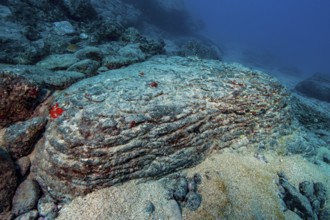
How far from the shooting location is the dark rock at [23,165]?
4.17 meters

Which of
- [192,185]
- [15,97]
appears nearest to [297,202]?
[192,185]

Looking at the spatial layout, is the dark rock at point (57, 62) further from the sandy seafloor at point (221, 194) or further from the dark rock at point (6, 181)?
the sandy seafloor at point (221, 194)

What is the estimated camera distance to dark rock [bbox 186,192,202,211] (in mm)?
4219

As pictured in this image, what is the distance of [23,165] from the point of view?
424 cm

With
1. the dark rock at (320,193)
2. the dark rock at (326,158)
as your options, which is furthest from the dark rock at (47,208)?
the dark rock at (326,158)

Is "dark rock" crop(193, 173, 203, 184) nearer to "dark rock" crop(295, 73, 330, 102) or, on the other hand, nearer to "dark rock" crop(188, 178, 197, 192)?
"dark rock" crop(188, 178, 197, 192)

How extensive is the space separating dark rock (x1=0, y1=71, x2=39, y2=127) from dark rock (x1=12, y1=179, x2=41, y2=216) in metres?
1.45

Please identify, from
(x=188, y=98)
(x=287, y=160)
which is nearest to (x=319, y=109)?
(x=287, y=160)

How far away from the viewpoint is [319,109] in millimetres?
8070

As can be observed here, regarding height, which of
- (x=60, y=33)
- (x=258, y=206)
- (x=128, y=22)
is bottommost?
(x=128, y=22)

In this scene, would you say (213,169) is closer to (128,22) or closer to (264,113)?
(264,113)

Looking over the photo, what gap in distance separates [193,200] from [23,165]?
334 cm

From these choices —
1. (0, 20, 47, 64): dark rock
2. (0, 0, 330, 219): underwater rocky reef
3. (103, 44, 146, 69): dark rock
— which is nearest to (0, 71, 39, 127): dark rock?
(0, 0, 330, 219): underwater rocky reef

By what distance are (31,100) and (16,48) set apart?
3.12m
